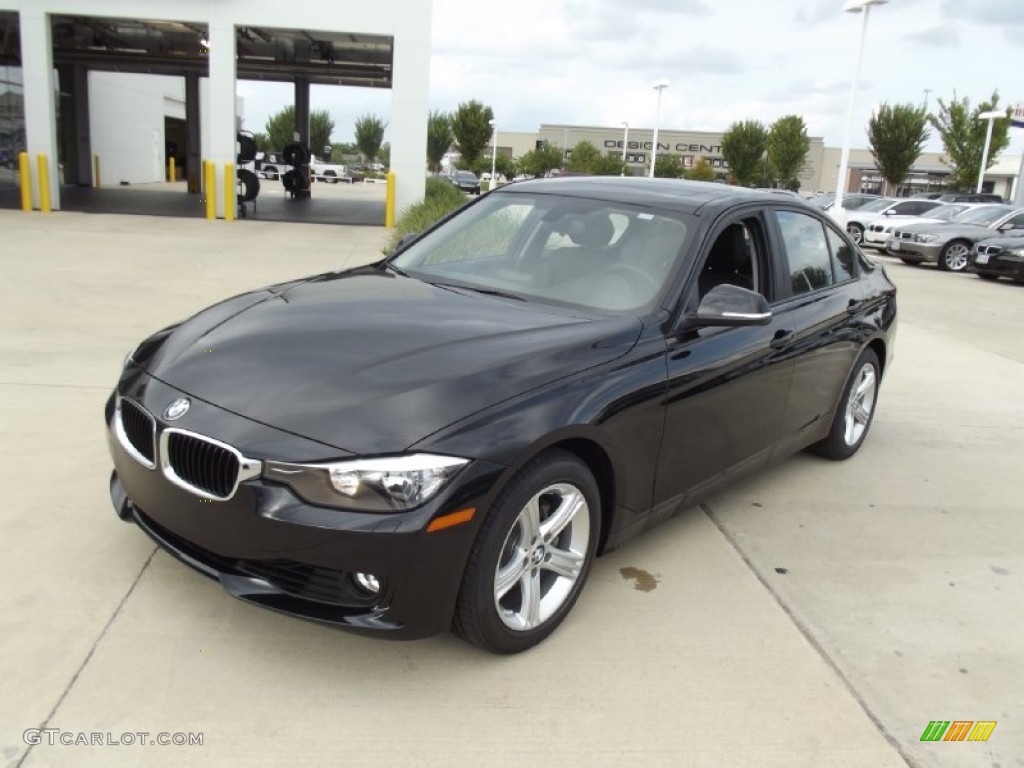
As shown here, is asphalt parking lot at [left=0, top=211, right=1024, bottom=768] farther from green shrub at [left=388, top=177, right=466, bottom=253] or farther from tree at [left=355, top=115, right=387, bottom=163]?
tree at [left=355, top=115, right=387, bottom=163]

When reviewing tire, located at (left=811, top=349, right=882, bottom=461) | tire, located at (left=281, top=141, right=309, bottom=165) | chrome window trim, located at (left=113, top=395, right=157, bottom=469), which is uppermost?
tire, located at (left=281, top=141, right=309, bottom=165)

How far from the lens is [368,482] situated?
102 inches

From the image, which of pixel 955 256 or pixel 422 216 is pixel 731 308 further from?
pixel 955 256

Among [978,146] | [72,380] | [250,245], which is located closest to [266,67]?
[250,245]

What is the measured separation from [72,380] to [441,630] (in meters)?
4.41

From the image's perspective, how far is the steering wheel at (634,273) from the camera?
371cm

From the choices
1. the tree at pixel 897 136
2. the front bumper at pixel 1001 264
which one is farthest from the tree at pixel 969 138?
the front bumper at pixel 1001 264

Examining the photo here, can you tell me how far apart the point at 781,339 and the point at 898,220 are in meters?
20.9

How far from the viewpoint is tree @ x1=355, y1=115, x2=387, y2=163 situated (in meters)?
92.8

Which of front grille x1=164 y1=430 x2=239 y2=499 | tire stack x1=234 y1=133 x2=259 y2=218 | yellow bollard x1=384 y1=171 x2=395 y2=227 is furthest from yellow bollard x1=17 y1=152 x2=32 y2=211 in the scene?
front grille x1=164 y1=430 x2=239 y2=499

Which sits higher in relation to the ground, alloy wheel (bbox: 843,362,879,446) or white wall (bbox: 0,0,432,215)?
white wall (bbox: 0,0,432,215)

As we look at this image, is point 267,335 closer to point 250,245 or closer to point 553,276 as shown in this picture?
point 553,276

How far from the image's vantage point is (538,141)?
108500mm

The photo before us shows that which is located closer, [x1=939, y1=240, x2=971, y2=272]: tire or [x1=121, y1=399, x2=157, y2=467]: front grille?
[x1=121, y1=399, x2=157, y2=467]: front grille
